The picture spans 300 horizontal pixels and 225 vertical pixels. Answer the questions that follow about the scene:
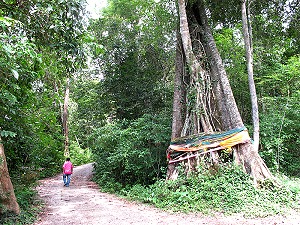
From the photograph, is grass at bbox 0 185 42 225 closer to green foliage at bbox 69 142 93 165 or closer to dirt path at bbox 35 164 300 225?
Result: dirt path at bbox 35 164 300 225

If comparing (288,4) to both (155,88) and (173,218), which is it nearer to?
(155,88)

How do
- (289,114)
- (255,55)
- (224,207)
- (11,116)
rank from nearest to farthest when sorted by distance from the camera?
(224,207) < (11,116) < (289,114) < (255,55)

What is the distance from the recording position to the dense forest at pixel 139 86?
5031mm

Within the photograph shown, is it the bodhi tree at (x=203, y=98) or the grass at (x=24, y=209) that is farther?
the bodhi tree at (x=203, y=98)

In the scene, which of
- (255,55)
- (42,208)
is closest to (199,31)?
(255,55)

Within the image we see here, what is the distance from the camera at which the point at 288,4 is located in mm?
9383

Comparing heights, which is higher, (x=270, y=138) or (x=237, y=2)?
(x=237, y=2)

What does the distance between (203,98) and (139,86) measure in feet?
18.6

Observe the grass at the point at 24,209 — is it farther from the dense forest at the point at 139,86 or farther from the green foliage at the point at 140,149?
the green foliage at the point at 140,149

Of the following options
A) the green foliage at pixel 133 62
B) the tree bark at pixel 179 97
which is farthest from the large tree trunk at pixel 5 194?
the green foliage at pixel 133 62

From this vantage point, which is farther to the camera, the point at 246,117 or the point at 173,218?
→ the point at 246,117

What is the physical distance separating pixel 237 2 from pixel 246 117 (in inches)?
185

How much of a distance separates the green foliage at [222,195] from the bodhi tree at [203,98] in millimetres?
395

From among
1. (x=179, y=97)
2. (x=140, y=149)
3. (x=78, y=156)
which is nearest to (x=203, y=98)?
(x=179, y=97)
